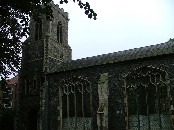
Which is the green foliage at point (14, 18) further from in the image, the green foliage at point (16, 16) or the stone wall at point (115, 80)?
the stone wall at point (115, 80)

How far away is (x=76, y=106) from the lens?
2280cm

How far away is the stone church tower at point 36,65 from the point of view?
26078mm

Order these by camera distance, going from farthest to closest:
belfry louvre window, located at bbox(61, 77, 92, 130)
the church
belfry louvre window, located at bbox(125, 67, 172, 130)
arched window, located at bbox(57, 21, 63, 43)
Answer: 1. arched window, located at bbox(57, 21, 63, 43)
2. belfry louvre window, located at bbox(61, 77, 92, 130)
3. the church
4. belfry louvre window, located at bbox(125, 67, 172, 130)

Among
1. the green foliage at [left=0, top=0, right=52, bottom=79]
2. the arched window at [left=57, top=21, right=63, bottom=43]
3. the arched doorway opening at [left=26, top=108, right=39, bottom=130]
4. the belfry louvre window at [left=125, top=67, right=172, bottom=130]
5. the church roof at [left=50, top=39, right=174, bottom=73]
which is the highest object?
the arched window at [left=57, top=21, right=63, bottom=43]

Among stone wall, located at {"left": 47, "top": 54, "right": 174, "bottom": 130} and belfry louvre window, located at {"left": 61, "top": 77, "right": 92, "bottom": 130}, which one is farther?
belfry louvre window, located at {"left": 61, "top": 77, "right": 92, "bottom": 130}

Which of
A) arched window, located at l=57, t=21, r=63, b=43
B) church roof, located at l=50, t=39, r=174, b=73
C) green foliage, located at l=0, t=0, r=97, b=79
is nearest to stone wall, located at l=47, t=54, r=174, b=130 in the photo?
church roof, located at l=50, t=39, r=174, b=73

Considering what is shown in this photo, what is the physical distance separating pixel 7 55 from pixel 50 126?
15465 millimetres

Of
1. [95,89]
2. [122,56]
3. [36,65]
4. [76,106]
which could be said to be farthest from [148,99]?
[36,65]

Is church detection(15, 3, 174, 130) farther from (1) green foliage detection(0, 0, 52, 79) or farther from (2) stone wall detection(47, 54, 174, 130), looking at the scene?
(1) green foliage detection(0, 0, 52, 79)

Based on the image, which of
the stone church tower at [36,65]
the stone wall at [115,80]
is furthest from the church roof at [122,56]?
the stone church tower at [36,65]

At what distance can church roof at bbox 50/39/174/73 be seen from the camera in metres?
20.3

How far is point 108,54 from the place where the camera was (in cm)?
2438

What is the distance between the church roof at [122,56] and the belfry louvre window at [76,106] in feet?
5.98

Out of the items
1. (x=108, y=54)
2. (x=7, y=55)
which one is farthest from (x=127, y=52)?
(x=7, y=55)
